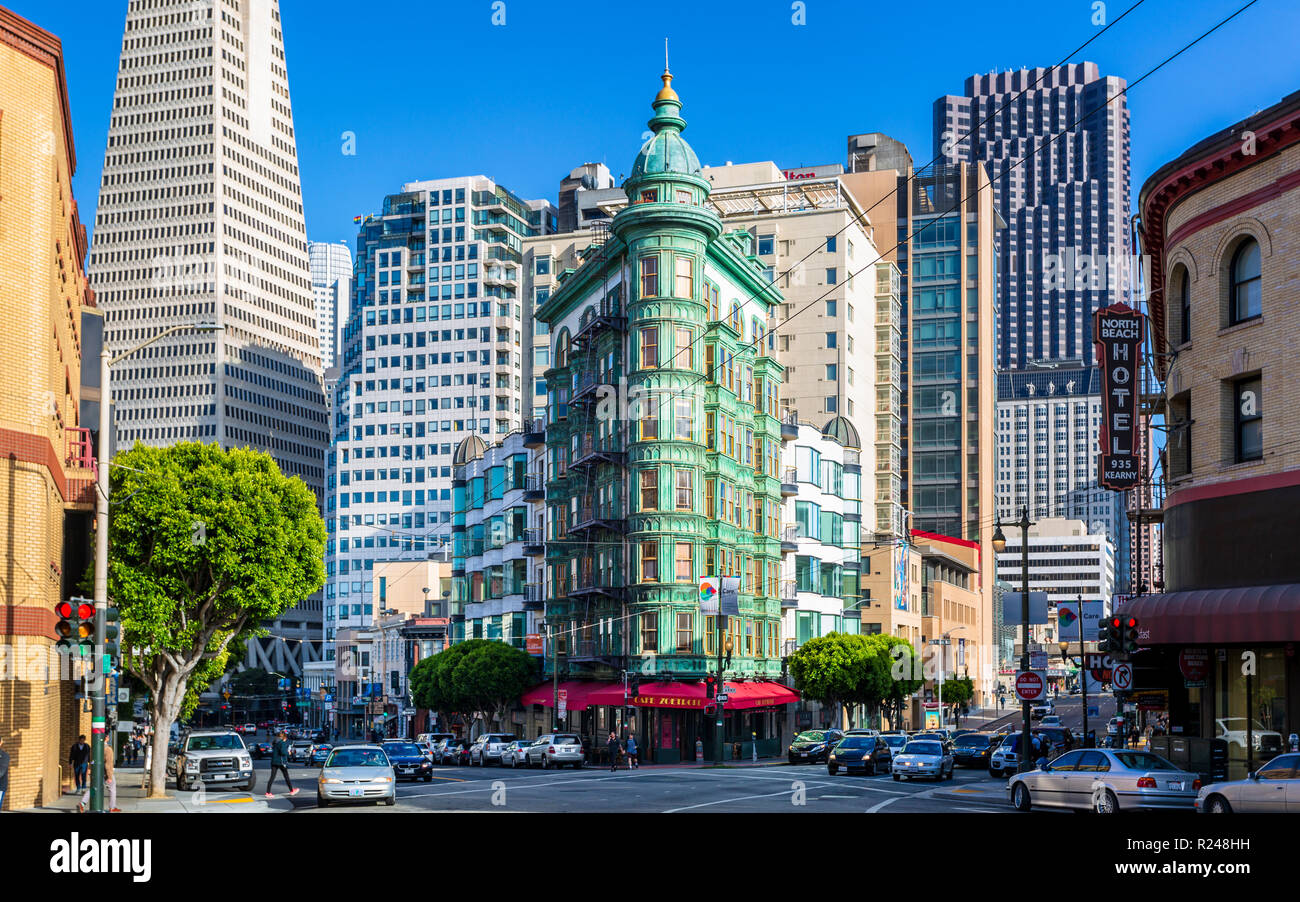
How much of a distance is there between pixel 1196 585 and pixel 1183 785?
10872mm

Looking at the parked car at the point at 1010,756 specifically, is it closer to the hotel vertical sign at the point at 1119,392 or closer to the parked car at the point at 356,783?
the hotel vertical sign at the point at 1119,392

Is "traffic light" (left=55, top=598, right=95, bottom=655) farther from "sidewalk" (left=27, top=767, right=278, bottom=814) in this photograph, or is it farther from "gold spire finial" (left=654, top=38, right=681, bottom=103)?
"gold spire finial" (left=654, top=38, right=681, bottom=103)

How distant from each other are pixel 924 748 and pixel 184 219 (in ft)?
568

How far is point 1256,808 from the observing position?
825 inches

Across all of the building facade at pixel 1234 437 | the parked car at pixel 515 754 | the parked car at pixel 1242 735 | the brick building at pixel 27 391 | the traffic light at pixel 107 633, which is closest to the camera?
the traffic light at pixel 107 633

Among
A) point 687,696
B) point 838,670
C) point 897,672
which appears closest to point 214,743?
point 687,696

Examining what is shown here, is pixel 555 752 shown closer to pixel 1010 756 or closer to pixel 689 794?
pixel 1010 756

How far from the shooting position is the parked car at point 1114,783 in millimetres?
25156

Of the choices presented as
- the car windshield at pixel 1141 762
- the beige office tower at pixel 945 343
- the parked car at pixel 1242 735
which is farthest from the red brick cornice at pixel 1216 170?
the beige office tower at pixel 945 343

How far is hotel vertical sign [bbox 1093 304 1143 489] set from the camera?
39312 millimetres

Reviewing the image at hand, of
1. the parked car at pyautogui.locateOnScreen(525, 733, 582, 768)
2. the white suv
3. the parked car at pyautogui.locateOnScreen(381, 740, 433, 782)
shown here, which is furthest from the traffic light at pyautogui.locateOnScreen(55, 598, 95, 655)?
the parked car at pyautogui.locateOnScreen(525, 733, 582, 768)

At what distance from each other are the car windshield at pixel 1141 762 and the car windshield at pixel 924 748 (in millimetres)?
17106
